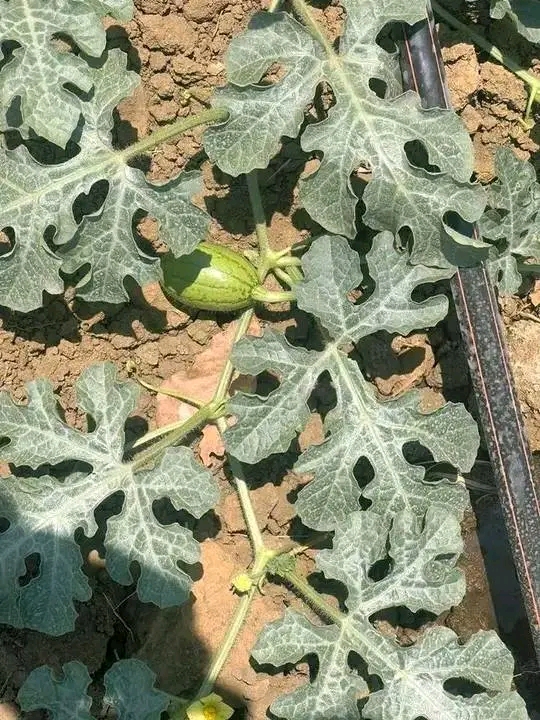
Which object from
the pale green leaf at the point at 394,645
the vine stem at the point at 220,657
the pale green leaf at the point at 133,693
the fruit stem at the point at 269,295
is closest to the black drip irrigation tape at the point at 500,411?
the pale green leaf at the point at 394,645

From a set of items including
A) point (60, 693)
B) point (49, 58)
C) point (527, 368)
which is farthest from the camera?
point (527, 368)

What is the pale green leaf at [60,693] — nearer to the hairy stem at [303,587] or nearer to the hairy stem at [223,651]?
the hairy stem at [223,651]

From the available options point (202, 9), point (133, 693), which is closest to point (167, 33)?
point (202, 9)

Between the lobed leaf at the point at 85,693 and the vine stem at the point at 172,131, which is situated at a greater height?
the vine stem at the point at 172,131

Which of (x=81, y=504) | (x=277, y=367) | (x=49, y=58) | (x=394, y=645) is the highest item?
(x=49, y=58)

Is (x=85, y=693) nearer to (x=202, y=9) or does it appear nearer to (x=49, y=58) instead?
(x=49, y=58)

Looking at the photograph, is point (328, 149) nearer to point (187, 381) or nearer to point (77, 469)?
point (187, 381)
